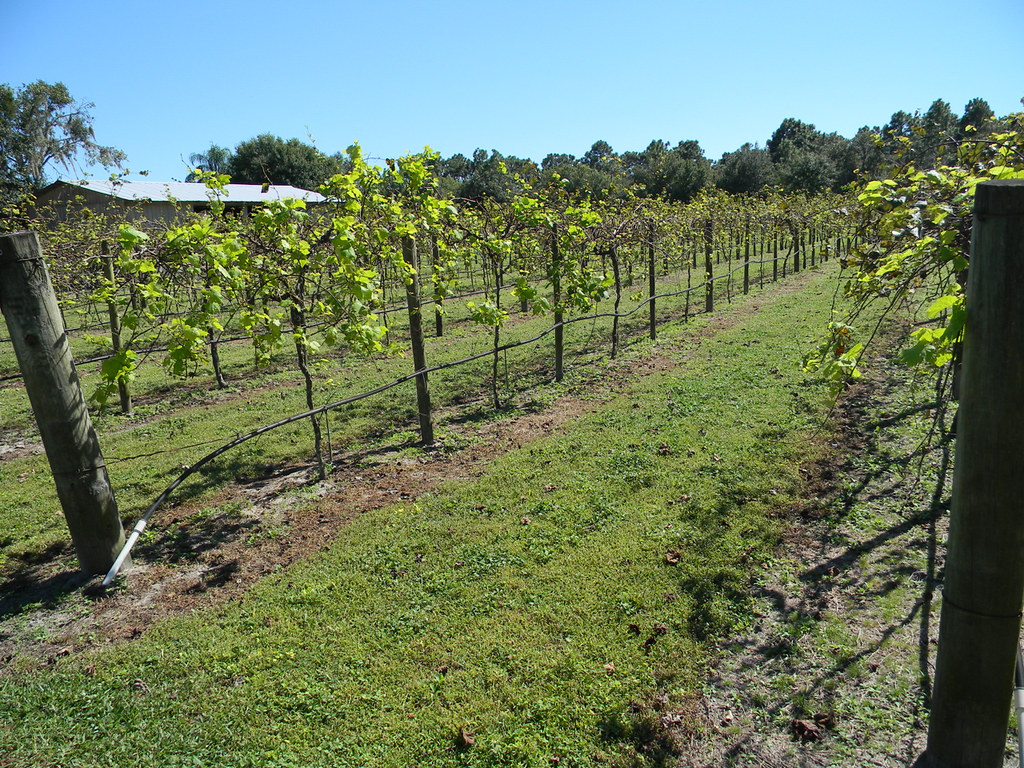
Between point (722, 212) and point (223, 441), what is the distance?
61.1 ft

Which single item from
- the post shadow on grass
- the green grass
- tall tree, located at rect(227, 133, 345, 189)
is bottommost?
the post shadow on grass

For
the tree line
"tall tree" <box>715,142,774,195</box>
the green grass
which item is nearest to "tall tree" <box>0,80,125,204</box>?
the tree line

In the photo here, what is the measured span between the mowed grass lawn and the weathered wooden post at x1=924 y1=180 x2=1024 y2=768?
4.78 ft

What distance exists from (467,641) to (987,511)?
3.07 m

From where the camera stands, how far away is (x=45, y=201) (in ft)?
113

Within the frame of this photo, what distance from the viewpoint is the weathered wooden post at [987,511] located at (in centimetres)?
186

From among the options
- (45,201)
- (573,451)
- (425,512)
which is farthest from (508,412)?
(45,201)

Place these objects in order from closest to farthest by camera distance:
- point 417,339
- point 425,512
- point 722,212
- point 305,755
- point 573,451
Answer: point 305,755, point 425,512, point 573,451, point 417,339, point 722,212

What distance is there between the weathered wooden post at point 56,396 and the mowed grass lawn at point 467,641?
41.8 inches

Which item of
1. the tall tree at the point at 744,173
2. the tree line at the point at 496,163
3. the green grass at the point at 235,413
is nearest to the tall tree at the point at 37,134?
the tree line at the point at 496,163

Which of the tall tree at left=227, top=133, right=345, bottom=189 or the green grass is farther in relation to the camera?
the tall tree at left=227, top=133, right=345, bottom=189

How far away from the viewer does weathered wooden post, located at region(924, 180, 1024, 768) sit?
186 cm

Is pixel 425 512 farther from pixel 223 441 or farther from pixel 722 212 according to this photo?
pixel 722 212

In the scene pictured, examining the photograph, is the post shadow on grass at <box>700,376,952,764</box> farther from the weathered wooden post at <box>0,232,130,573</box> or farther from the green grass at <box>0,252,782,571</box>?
the green grass at <box>0,252,782,571</box>
